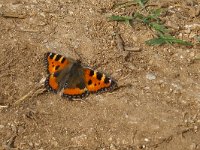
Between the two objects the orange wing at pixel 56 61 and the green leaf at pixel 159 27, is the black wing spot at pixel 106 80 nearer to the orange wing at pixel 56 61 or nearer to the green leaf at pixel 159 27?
the orange wing at pixel 56 61

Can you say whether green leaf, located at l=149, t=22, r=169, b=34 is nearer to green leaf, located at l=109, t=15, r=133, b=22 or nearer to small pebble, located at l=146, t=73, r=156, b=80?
green leaf, located at l=109, t=15, r=133, b=22

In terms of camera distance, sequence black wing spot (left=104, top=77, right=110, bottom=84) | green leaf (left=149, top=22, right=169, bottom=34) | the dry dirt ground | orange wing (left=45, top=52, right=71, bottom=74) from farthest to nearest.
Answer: green leaf (left=149, top=22, right=169, bottom=34), orange wing (left=45, top=52, right=71, bottom=74), black wing spot (left=104, top=77, right=110, bottom=84), the dry dirt ground

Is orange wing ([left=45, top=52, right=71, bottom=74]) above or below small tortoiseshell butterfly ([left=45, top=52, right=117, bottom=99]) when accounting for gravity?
above

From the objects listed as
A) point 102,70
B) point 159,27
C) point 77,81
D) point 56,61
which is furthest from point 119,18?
point 77,81

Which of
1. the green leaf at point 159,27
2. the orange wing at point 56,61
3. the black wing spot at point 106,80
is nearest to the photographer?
the black wing spot at point 106,80

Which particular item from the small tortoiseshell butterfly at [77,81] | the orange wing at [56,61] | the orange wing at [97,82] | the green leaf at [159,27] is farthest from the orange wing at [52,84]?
the green leaf at [159,27]

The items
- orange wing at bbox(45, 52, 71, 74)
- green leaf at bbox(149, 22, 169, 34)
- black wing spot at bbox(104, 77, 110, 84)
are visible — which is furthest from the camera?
green leaf at bbox(149, 22, 169, 34)

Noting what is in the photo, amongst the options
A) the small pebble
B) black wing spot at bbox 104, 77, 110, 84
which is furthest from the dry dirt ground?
black wing spot at bbox 104, 77, 110, 84
